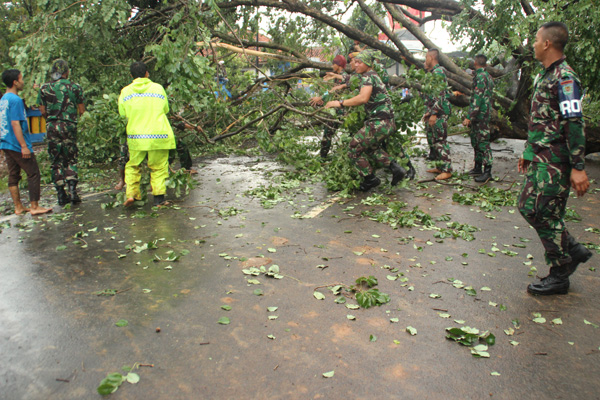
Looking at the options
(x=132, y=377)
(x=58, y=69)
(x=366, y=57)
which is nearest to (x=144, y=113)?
(x=58, y=69)

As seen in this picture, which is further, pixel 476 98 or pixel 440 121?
pixel 440 121

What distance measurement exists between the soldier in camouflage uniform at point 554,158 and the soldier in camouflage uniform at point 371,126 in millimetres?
3137

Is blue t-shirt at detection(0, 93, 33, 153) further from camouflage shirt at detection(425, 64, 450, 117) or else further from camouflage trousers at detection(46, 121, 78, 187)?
camouflage shirt at detection(425, 64, 450, 117)

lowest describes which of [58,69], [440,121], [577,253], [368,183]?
[368,183]

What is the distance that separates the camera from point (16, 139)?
19.5ft

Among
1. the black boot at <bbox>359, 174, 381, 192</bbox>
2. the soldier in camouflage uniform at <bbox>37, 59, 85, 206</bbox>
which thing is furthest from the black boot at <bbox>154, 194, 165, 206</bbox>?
the black boot at <bbox>359, 174, 381, 192</bbox>

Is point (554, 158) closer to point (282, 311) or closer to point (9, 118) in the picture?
point (282, 311)

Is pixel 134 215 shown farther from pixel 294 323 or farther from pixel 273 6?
pixel 273 6

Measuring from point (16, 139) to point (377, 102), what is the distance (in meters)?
5.08

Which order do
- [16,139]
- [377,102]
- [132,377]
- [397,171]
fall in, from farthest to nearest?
[397,171], [377,102], [16,139], [132,377]

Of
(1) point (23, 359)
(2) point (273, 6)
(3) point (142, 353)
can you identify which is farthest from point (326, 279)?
(2) point (273, 6)

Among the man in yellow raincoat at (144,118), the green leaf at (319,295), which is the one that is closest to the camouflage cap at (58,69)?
the man in yellow raincoat at (144,118)

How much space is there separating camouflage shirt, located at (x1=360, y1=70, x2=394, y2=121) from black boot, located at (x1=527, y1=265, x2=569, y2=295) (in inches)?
149

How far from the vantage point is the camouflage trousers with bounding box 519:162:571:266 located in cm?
343
